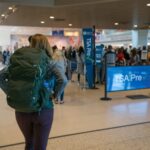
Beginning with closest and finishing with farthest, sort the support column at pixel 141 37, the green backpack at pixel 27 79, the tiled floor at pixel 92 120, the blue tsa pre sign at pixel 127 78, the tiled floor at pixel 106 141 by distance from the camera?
the green backpack at pixel 27 79 → the tiled floor at pixel 106 141 → the tiled floor at pixel 92 120 → the blue tsa pre sign at pixel 127 78 → the support column at pixel 141 37

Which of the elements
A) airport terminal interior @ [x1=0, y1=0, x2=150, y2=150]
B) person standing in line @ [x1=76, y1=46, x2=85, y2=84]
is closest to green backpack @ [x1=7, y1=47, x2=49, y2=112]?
airport terminal interior @ [x1=0, y1=0, x2=150, y2=150]

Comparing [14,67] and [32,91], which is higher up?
[14,67]

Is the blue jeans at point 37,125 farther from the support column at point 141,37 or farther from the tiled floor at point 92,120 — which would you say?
the support column at point 141,37

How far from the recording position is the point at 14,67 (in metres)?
2.08

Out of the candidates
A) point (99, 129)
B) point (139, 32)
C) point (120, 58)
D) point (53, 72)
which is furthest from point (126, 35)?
point (53, 72)

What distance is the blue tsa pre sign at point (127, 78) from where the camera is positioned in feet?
24.1

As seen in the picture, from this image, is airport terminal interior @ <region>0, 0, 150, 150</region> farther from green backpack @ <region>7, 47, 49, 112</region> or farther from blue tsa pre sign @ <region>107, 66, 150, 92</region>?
green backpack @ <region>7, 47, 49, 112</region>

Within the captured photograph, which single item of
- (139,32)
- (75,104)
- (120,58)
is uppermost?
(139,32)

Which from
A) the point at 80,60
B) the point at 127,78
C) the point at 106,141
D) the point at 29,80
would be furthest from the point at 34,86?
the point at 80,60

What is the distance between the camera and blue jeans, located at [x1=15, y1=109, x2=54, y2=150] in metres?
2.13

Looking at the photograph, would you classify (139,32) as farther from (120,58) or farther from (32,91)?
(32,91)

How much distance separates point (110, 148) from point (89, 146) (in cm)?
28

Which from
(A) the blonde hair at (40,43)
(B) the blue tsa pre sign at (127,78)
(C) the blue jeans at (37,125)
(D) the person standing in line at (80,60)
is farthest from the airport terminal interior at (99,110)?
(C) the blue jeans at (37,125)

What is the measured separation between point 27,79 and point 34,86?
0.24 ft
